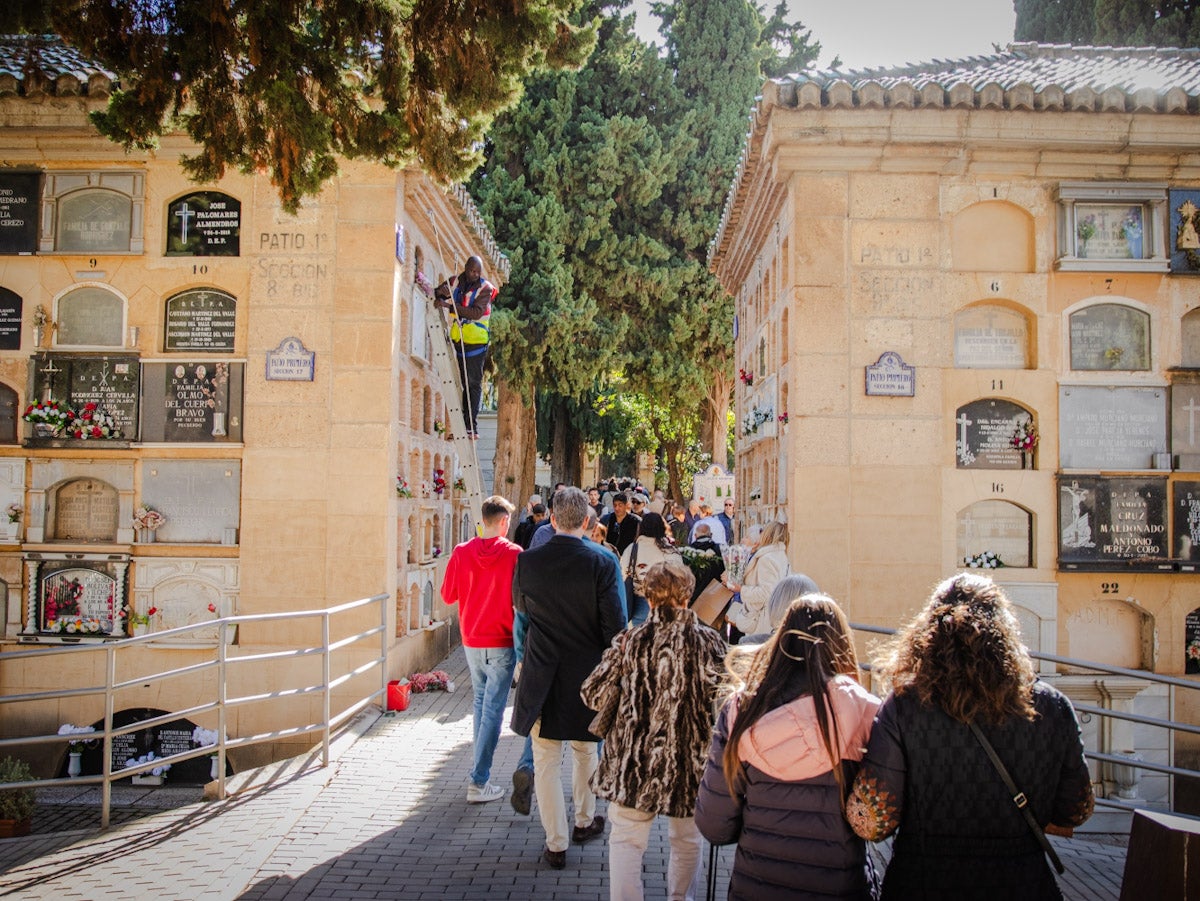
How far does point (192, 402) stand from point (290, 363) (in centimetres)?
105

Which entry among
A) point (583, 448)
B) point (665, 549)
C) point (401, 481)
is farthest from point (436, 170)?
point (583, 448)

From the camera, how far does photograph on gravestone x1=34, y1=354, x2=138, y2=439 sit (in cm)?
970

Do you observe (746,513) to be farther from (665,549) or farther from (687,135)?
(687,135)

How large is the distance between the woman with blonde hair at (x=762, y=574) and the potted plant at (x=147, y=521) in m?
5.63

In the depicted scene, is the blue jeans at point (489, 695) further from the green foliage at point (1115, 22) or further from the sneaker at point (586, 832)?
the green foliage at point (1115, 22)

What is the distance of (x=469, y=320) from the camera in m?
12.5

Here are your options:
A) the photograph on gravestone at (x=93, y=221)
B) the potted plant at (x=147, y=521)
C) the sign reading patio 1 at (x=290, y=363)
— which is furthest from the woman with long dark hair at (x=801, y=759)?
the photograph on gravestone at (x=93, y=221)

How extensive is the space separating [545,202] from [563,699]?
55.9 ft

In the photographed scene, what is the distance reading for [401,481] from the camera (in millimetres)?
10125

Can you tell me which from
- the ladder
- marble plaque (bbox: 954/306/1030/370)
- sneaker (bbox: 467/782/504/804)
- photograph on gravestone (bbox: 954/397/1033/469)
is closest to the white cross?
the ladder

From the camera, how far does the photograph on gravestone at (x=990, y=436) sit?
9.49 metres

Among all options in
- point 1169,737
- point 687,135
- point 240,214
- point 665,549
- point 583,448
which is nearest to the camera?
point 665,549

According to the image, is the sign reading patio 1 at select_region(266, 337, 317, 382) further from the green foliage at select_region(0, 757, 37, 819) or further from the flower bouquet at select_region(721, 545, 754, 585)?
the flower bouquet at select_region(721, 545, 754, 585)

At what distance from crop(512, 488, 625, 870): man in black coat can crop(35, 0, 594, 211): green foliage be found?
282 centimetres
